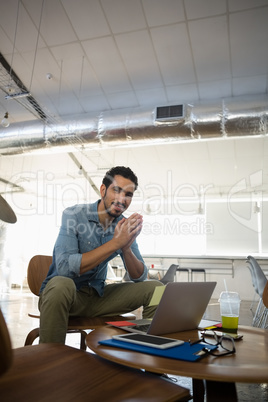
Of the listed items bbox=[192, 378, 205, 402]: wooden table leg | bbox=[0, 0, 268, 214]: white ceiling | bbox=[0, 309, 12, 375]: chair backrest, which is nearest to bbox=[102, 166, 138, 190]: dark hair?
bbox=[192, 378, 205, 402]: wooden table leg

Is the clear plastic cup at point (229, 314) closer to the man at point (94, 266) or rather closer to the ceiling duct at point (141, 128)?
the man at point (94, 266)

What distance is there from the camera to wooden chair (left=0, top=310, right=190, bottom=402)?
548 mm

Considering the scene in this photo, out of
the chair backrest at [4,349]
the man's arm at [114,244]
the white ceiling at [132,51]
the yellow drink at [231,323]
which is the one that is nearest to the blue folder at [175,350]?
the yellow drink at [231,323]

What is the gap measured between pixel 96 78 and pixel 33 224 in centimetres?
637

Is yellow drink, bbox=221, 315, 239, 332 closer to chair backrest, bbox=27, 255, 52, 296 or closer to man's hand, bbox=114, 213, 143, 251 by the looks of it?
man's hand, bbox=114, 213, 143, 251

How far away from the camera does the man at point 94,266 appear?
1.09 metres

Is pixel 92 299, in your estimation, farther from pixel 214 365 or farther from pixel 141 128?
pixel 141 128

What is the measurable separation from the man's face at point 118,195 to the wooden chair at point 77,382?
0.83m

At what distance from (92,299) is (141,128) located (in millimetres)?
2594

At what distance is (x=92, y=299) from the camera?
1.39 meters

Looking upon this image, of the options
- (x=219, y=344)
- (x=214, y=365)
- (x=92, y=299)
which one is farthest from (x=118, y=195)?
(x=214, y=365)

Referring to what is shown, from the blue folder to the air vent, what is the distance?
3059mm

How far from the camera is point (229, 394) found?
584mm

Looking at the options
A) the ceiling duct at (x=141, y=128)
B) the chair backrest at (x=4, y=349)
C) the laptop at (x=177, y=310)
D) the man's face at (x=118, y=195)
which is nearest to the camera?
the chair backrest at (x=4, y=349)
